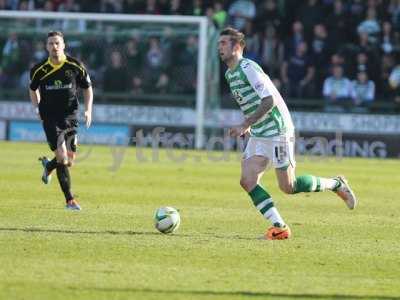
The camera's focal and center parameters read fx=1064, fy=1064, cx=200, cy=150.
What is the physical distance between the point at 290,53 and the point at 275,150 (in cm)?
1712

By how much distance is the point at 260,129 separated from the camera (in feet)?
35.5

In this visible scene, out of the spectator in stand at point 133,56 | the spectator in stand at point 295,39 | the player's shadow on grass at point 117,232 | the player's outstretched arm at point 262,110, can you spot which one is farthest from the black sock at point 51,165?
the spectator in stand at point 295,39

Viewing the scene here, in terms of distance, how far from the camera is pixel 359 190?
16672 mm

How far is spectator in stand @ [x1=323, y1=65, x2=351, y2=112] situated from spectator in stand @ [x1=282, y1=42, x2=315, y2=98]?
710 mm

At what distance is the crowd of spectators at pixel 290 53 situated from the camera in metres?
26.4

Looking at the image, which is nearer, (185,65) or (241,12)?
(185,65)

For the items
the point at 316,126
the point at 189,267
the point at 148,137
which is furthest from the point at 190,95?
the point at 189,267

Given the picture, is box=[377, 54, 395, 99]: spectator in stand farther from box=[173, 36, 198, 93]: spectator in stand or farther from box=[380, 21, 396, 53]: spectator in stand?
box=[173, 36, 198, 93]: spectator in stand

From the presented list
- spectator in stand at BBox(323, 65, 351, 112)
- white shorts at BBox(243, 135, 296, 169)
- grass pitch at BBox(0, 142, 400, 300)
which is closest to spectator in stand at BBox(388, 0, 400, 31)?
spectator in stand at BBox(323, 65, 351, 112)

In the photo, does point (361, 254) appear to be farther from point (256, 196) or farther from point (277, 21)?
point (277, 21)

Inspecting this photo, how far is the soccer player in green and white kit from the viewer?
10547mm

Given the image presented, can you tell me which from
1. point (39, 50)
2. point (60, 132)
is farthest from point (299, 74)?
point (60, 132)

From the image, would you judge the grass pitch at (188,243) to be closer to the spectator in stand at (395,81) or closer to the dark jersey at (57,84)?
the dark jersey at (57,84)

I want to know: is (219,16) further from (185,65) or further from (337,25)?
(337,25)
